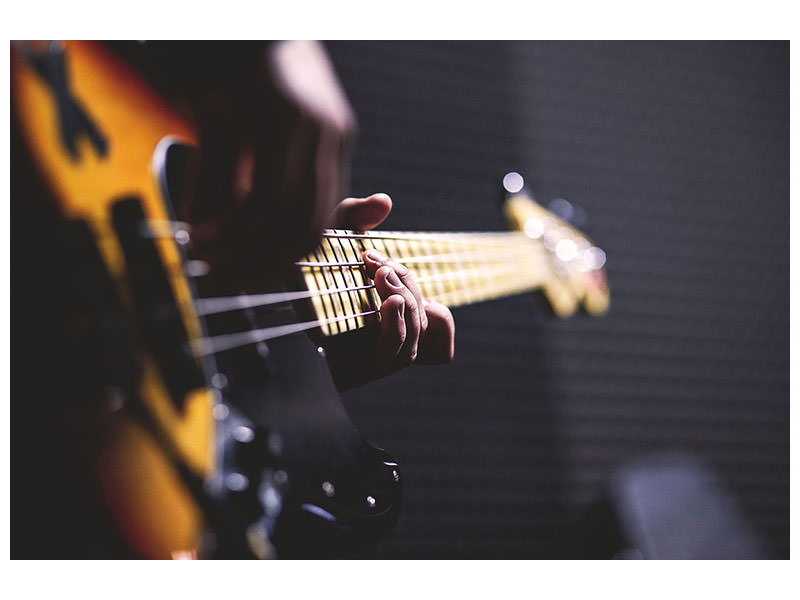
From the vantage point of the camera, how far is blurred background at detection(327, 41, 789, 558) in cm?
111

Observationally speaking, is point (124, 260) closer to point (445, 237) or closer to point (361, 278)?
point (361, 278)

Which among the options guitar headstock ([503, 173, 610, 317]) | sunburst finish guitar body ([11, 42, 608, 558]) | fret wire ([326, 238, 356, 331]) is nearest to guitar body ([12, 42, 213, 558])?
sunburst finish guitar body ([11, 42, 608, 558])

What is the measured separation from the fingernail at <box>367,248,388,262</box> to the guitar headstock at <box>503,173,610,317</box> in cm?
38

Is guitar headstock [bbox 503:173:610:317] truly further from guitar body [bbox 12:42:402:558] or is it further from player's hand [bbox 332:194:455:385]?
guitar body [bbox 12:42:402:558]

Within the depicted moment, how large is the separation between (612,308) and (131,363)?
1.07 metres

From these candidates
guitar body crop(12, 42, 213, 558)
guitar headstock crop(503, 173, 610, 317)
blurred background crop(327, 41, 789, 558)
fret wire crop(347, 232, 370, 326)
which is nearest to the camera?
guitar body crop(12, 42, 213, 558)

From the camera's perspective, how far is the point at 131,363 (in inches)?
14.5

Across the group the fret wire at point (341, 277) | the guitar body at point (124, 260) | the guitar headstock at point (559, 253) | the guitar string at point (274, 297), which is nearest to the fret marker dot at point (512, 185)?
the guitar headstock at point (559, 253)

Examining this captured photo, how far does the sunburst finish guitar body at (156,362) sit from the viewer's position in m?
0.37

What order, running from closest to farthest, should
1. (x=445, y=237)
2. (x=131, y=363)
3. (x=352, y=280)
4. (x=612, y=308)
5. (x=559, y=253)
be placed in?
(x=131, y=363), (x=352, y=280), (x=445, y=237), (x=559, y=253), (x=612, y=308)

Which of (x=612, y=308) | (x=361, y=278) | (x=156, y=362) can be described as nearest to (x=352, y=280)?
(x=361, y=278)

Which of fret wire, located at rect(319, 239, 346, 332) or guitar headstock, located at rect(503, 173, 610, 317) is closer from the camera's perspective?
fret wire, located at rect(319, 239, 346, 332)
